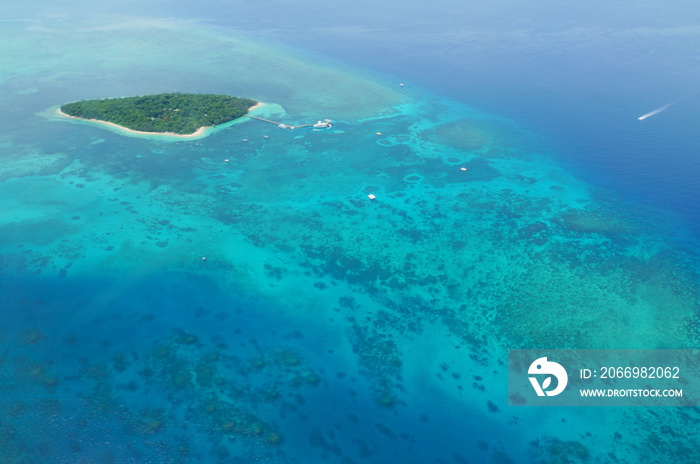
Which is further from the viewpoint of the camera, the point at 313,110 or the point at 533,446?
the point at 313,110

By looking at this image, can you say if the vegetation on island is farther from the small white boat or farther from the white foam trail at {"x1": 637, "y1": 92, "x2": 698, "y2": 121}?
the white foam trail at {"x1": 637, "y1": 92, "x2": 698, "y2": 121}

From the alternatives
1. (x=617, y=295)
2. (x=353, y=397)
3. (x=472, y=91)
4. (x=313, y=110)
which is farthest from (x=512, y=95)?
(x=353, y=397)

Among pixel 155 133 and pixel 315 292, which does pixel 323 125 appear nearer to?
pixel 155 133

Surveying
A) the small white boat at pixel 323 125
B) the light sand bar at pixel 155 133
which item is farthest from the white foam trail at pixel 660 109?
the light sand bar at pixel 155 133

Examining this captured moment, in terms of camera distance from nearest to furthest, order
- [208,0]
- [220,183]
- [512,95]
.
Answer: [220,183], [512,95], [208,0]

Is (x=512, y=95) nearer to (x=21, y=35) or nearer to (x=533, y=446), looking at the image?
(x=533, y=446)

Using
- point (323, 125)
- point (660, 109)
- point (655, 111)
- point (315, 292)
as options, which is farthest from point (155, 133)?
point (660, 109)

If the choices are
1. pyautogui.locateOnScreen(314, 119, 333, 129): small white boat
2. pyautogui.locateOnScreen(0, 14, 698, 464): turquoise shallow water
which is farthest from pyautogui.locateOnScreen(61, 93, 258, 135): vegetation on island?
pyautogui.locateOnScreen(314, 119, 333, 129): small white boat
